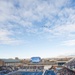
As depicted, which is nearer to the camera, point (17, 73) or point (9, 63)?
point (17, 73)

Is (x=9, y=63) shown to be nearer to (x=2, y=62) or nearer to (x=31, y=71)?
(x=2, y=62)

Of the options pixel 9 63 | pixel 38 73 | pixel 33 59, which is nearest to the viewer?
pixel 38 73

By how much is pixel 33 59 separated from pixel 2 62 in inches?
919

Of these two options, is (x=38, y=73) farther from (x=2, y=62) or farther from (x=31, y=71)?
(x=2, y=62)

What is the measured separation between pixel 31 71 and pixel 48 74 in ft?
12.7

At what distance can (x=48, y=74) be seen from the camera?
22.4 metres

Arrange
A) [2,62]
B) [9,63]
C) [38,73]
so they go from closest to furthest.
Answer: [38,73] → [2,62] → [9,63]

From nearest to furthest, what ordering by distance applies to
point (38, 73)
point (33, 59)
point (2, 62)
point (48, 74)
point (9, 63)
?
point (48, 74)
point (38, 73)
point (33, 59)
point (2, 62)
point (9, 63)

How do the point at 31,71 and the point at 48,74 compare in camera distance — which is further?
the point at 31,71

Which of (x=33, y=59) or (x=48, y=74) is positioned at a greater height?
(x=33, y=59)

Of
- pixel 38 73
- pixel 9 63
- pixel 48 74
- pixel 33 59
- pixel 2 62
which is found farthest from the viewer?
pixel 9 63

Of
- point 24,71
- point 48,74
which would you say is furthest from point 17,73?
point 48,74

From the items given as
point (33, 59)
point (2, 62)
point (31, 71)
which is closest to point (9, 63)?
point (2, 62)

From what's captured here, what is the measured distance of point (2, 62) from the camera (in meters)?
61.3
